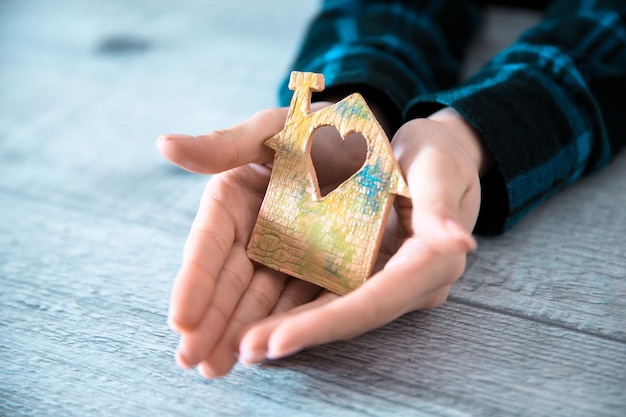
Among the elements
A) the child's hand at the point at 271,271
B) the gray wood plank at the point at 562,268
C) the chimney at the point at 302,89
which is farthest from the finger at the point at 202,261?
the gray wood plank at the point at 562,268

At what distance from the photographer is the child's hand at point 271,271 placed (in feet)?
1.44

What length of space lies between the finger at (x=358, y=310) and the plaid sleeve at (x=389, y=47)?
303 millimetres

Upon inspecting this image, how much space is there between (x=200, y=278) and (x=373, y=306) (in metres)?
0.13

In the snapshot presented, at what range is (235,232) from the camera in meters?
0.56

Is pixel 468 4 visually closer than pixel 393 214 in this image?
No

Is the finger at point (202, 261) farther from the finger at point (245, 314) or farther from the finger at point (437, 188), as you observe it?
the finger at point (437, 188)

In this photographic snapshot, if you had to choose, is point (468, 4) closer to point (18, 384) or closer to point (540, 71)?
point (540, 71)

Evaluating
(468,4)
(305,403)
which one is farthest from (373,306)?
(468,4)

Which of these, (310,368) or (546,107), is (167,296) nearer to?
(310,368)

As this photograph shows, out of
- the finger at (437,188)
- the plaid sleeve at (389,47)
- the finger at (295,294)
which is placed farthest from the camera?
the plaid sleeve at (389,47)

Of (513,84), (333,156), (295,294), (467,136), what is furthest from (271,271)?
(513,84)

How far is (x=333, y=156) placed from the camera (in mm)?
624

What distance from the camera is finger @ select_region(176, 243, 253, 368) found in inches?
17.6

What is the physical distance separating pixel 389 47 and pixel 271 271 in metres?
0.42
